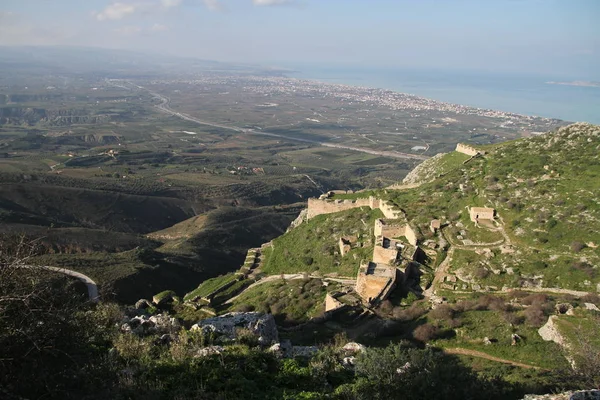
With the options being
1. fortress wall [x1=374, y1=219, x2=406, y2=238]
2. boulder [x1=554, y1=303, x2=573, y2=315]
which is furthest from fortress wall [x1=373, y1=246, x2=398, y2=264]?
boulder [x1=554, y1=303, x2=573, y2=315]

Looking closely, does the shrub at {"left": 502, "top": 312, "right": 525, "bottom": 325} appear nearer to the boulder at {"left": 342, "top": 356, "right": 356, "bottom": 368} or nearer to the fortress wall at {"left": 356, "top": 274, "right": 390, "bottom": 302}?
the fortress wall at {"left": 356, "top": 274, "right": 390, "bottom": 302}

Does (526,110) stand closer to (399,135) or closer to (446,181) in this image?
(399,135)

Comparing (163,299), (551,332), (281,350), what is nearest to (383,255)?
(551,332)

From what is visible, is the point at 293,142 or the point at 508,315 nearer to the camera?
the point at 508,315

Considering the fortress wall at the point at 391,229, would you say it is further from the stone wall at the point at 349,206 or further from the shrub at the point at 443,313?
the shrub at the point at 443,313

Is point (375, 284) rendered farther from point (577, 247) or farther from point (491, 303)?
point (577, 247)

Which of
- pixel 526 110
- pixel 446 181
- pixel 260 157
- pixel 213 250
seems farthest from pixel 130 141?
pixel 526 110

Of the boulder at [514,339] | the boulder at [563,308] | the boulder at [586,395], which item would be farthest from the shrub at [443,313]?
the boulder at [586,395]
